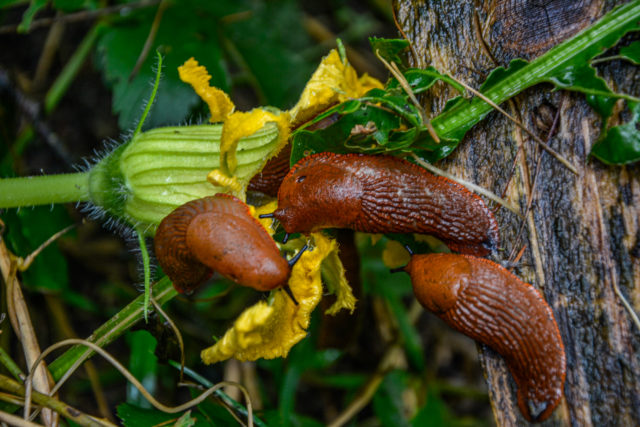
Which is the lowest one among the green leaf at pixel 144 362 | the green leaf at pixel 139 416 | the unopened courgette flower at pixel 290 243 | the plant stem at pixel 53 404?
the green leaf at pixel 144 362

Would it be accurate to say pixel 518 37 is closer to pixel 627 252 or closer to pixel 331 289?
pixel 627 252

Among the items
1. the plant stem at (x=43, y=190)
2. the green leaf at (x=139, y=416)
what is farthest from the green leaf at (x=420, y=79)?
the green leaf at (x=139, y=416)

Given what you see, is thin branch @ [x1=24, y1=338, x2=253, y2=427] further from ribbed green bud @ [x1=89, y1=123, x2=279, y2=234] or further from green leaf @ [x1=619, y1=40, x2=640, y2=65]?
green leaf @ [x1=619, y1=40, x2=640, y2=65]

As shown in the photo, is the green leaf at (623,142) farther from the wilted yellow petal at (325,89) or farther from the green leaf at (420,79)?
the wilted yellow petal at (325,89)

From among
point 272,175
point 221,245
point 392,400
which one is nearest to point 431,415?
point 392,400

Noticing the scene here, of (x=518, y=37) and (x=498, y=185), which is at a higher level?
(x=518, y=37)

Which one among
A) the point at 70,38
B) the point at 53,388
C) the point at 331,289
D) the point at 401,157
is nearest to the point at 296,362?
the point at 331,289
